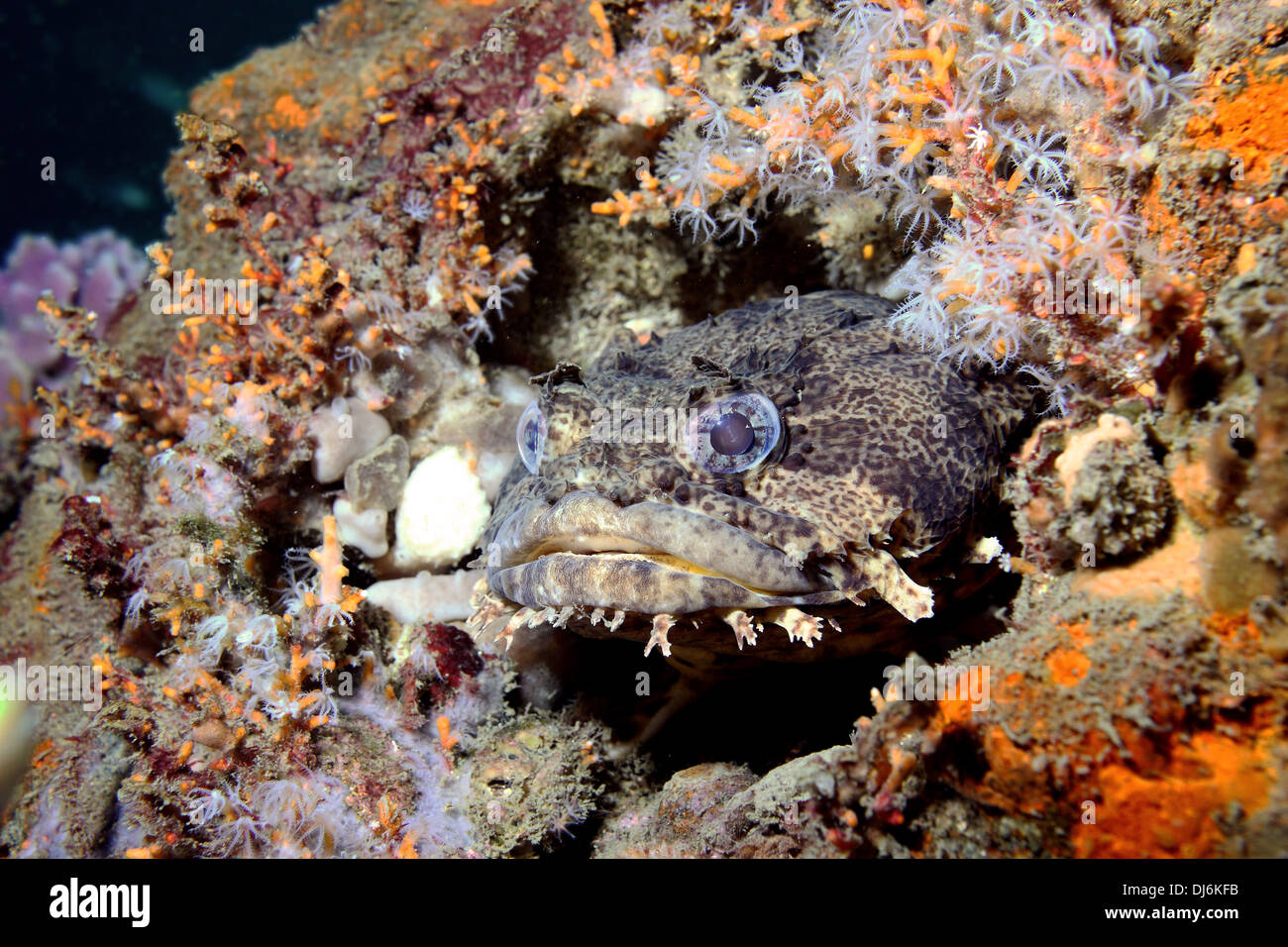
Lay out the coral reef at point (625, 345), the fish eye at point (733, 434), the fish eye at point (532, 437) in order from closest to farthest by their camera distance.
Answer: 1. the coral reef at point (625, 345)
2. the fish eye at point (733, 434)
3. the fish eye at point (532, 437)

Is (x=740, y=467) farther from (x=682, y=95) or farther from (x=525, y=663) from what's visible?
(x=682, y=95)

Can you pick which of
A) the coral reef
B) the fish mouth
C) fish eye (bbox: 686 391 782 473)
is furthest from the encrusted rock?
fish eye (bbox: 686 391 782 473)

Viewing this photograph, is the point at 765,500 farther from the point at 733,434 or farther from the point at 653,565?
the point at 653,565

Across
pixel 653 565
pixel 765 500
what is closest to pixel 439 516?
pixel 653 565

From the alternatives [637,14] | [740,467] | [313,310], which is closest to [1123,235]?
[740,467]

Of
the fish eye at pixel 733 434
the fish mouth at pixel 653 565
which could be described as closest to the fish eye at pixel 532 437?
the fish mouth at pixel 653 565

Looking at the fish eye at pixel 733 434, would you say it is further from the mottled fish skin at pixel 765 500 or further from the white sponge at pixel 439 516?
the white sponge at pixel 439 516
